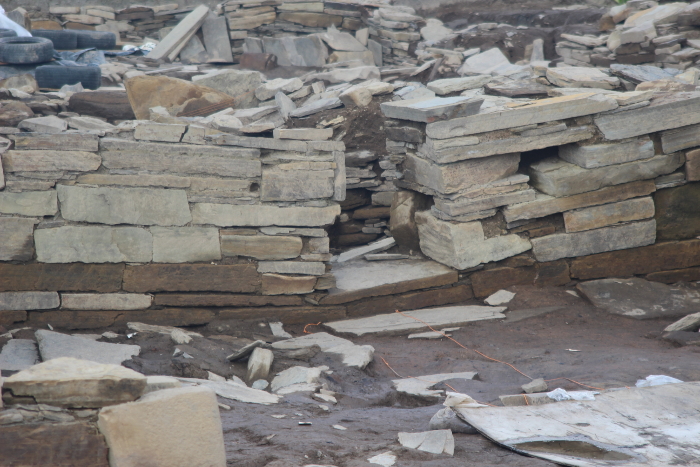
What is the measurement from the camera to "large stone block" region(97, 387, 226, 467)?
2461 millimetres

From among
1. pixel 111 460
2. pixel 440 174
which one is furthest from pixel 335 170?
pixel 111 460

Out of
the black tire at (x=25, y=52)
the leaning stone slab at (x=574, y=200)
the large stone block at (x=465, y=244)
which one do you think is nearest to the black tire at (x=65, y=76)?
the black tire at (x=25, y=52)

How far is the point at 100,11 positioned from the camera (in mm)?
13773

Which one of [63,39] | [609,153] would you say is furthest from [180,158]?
[63,39]

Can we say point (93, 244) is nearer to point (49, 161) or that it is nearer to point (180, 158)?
point (49, 161)

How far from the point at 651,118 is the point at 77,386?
5488 millimetres

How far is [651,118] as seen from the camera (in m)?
5.88

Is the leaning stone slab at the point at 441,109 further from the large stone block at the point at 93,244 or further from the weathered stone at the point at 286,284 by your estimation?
the large stone block at the point at 93,244

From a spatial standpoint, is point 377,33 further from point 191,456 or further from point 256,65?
point 191,456

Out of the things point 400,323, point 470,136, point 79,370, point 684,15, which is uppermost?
point 684,15

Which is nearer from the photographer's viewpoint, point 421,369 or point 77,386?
point 77,386

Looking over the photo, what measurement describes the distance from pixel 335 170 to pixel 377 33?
26.2 ft

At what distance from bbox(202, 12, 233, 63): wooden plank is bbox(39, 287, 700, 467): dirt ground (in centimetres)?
829

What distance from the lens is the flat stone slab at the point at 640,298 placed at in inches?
227
